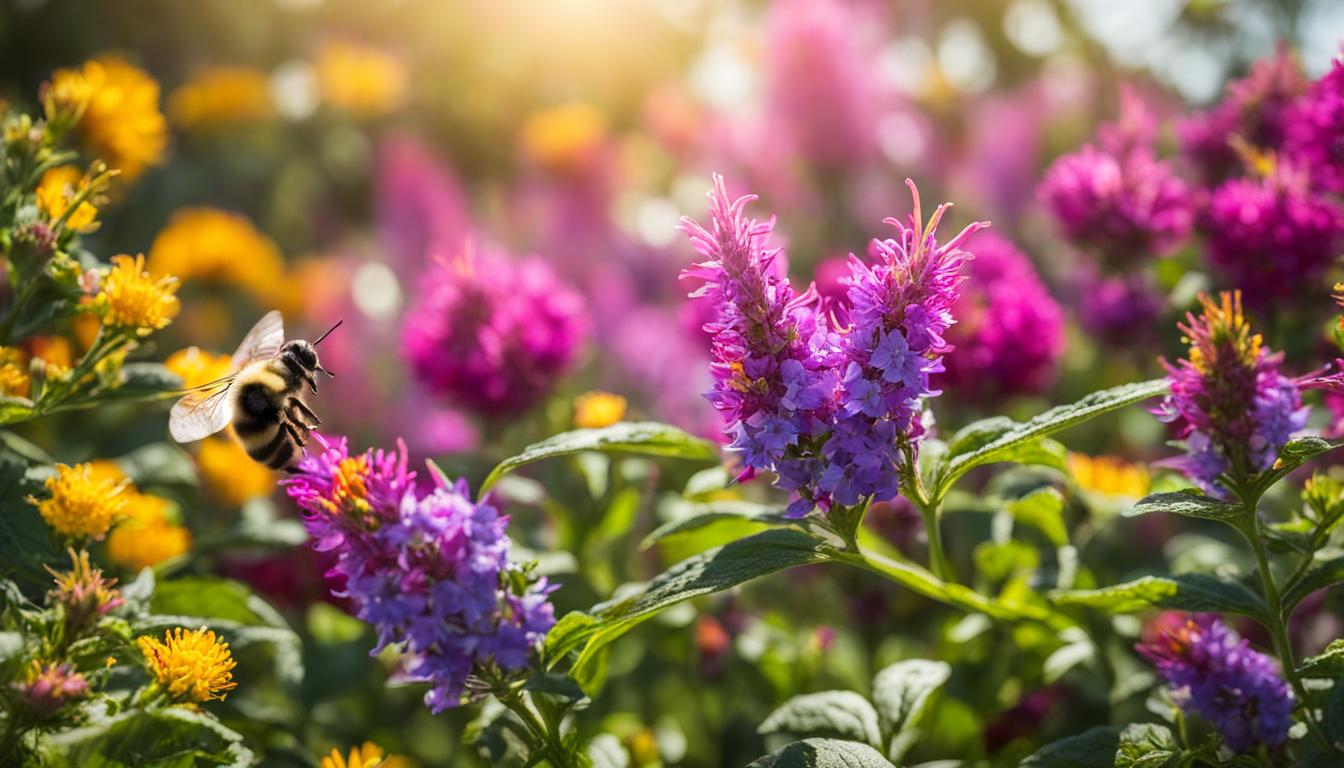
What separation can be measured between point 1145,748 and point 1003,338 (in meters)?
0.72

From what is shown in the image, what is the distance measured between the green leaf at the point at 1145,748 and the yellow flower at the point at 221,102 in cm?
283

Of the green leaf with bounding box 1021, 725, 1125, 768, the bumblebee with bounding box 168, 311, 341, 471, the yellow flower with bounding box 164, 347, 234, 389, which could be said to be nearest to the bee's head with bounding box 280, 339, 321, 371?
the bumblebee with bounding box 168, 311, 341, 471

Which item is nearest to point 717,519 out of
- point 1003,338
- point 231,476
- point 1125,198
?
point 1003,338

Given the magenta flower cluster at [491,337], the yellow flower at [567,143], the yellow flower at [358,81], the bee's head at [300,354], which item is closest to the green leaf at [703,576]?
the bee's head at [300,354]

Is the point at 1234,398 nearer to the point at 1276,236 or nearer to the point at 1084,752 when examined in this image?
the point at 1084,752

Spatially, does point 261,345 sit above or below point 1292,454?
above

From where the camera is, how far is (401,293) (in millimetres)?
2957

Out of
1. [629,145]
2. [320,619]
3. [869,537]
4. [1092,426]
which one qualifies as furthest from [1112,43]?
[320,619]

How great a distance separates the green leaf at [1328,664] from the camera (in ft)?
3.50

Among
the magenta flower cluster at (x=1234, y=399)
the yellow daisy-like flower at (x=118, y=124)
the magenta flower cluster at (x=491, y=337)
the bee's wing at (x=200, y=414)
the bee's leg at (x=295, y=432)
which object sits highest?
→ the yellow daisy-like flower at (x=118, y=124)

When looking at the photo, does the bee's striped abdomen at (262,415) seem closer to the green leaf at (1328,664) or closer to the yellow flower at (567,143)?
the green leaf at (1328,664)

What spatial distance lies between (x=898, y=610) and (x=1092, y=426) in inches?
27.7

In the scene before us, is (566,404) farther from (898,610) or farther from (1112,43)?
(1112,43)

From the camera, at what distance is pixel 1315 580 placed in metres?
1.09
